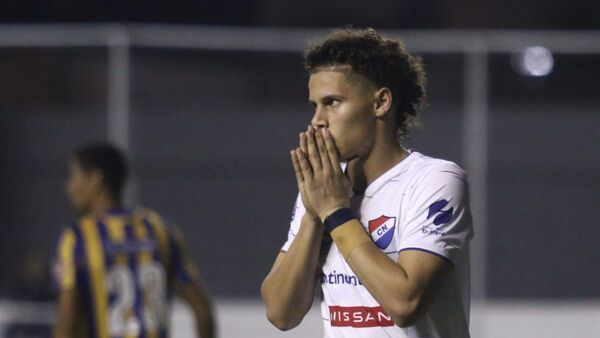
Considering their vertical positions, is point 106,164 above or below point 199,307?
above

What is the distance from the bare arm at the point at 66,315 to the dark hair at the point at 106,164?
1.74 ft

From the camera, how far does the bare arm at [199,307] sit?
4574 mm

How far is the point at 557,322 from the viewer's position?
8703 millimetres

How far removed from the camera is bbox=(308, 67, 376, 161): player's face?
9.52 feet

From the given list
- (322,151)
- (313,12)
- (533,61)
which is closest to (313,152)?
(322,151)

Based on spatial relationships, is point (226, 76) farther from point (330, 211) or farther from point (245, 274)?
point (330, 211)

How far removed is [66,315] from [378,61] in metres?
1.89

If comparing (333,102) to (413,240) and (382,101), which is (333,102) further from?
(413,240)

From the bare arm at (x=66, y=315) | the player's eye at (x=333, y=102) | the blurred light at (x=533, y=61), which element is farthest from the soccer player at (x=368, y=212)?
the blurred light at (x=533, y=61)

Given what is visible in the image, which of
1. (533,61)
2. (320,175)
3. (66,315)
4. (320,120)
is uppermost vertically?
(533,61)

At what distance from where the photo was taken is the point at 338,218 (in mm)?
2807

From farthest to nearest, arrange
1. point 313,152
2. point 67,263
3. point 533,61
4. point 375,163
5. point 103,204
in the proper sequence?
point 533,61
point 103,204
point 67,263
point 375,163
point 313,152

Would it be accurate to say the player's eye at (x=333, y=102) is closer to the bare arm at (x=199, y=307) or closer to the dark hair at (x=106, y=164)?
the bare arm at (x=199, y=307)

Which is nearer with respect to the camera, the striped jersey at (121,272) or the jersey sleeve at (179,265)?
the striped jersey at (121,272)
